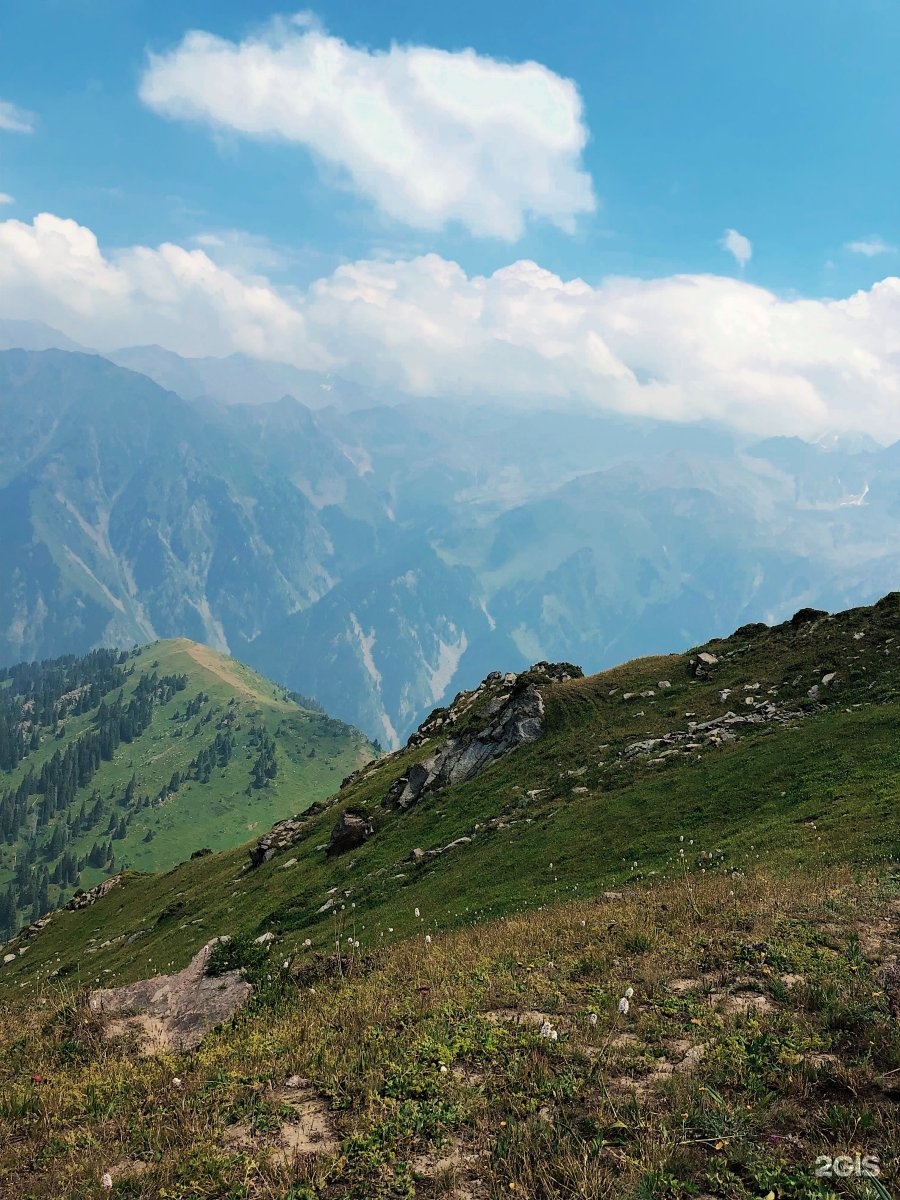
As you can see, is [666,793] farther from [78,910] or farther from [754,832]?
[78,910]

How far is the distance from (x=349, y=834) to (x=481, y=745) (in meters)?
13.3

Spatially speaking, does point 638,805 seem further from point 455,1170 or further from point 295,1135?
point 455,1170

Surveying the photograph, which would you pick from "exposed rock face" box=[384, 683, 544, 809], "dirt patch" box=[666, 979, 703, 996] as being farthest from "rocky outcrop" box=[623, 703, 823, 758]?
"dirt patch" box=[666, 979, 703, 996]

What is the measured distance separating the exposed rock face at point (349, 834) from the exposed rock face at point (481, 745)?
4.02 meters

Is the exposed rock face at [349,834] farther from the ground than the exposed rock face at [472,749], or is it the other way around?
the exposed rock face at [472,749]

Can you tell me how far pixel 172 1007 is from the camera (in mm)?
14516

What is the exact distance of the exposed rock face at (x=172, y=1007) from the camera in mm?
12992

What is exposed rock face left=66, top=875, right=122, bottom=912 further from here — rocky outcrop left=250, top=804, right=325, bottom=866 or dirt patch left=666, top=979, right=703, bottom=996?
dirt patch left=666, top=979, right=703, bottom=996

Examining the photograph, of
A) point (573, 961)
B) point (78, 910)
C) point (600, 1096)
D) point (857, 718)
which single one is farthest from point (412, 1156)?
point (78, 910)

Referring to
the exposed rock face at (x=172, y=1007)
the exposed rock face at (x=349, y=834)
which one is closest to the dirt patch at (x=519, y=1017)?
the exposed rock face at (x=172, y=1007)

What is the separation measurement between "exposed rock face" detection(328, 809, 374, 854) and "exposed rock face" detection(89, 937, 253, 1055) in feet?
118

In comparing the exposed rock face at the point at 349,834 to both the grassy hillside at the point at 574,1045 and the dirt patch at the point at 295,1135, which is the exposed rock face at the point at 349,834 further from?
the dirt patch at the point at 295,1135

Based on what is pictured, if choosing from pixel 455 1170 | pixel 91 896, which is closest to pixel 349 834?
pixel 455 1170

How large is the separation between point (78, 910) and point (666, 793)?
359 feet
